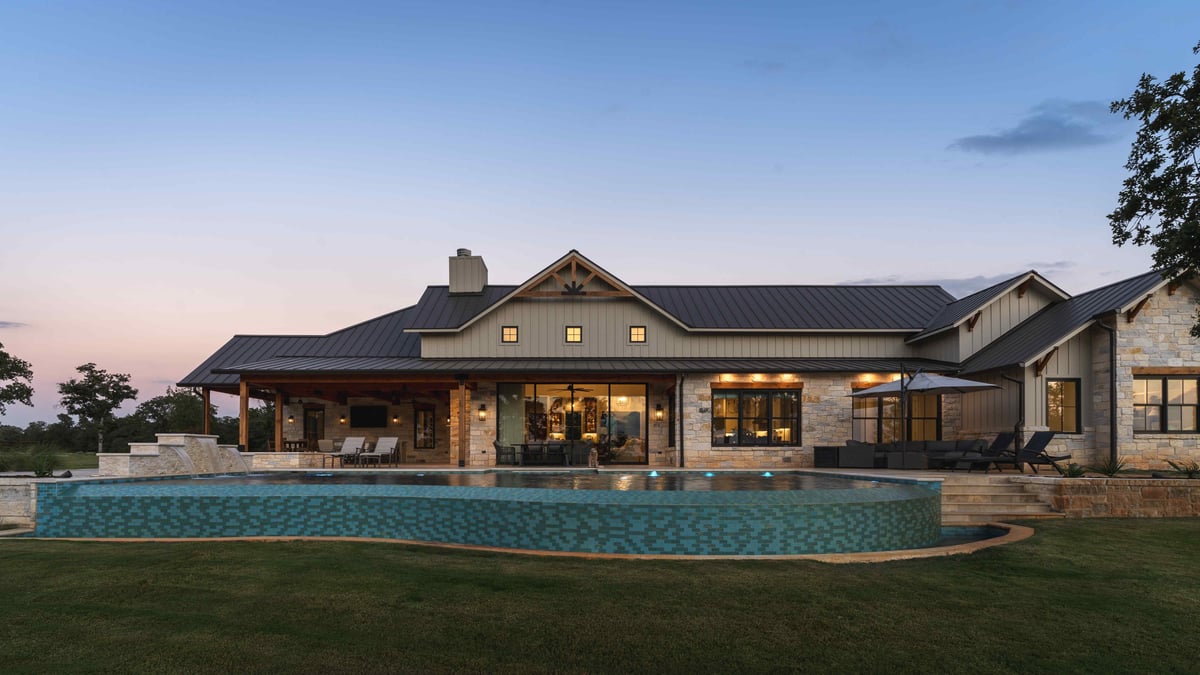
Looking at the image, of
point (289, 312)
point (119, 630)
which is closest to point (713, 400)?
point (119, 630)

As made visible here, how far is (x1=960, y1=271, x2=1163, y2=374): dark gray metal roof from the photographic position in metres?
16.4

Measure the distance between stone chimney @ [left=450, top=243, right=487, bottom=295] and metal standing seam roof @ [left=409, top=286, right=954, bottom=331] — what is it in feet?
0.75

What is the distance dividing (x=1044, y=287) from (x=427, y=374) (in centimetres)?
1732

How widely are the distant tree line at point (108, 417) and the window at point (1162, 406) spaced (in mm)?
36341

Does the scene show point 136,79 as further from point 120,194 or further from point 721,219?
point 721,219

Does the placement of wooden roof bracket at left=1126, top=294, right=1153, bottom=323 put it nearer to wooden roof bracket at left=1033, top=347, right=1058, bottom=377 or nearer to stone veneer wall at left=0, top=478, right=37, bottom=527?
wooden roof bracket at left=1033, top=347, right=1058, bottom=377

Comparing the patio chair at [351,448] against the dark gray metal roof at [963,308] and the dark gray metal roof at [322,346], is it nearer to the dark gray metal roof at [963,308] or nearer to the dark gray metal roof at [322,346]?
the dark gray metal roof at [322,346]

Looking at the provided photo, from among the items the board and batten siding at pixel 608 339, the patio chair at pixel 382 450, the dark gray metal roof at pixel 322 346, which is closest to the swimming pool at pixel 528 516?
the patio chair at pixel 382 450

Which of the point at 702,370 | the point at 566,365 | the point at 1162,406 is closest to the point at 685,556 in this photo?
the point at 702,370

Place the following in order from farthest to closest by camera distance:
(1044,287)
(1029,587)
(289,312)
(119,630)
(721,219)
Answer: (289,312) → (721,219) → (1044,287) → (1029,587) → (119,630)

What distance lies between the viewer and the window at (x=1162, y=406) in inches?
650

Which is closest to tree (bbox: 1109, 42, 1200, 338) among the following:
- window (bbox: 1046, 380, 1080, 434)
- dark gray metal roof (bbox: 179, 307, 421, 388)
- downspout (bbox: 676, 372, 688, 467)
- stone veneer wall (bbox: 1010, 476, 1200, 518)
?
stone veneer wall (bbox: 1010, 476, 1200, 518)

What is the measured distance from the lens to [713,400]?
19531 millimetres

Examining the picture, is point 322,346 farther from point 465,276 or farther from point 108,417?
point 108,417
